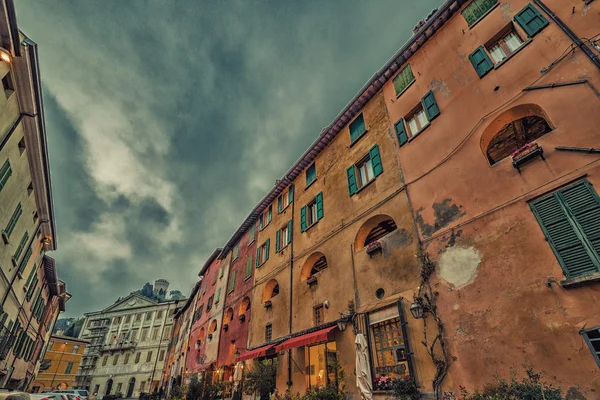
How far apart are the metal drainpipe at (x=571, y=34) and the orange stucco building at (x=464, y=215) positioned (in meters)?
0.03

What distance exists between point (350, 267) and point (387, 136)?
5.56 meters

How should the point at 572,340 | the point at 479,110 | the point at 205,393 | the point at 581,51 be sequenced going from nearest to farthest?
1. the point at 572,340
2. the point at 581,51
3. the point at 479,110
4. the point at 205,393

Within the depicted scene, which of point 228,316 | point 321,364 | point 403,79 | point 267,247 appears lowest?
point 321,364

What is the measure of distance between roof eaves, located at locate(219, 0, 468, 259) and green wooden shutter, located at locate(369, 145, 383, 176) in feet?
10.2

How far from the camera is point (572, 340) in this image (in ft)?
17.9

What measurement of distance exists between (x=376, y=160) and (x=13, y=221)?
1643 cm

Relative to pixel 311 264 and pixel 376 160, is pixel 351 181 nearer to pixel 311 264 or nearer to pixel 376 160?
pixel 376 160

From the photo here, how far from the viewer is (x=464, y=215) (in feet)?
26.5

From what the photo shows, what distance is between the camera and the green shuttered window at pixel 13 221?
12.6 metres

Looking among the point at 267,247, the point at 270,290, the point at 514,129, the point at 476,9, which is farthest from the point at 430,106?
A: the point at 270,290

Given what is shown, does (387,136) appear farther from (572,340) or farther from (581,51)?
(572,340)

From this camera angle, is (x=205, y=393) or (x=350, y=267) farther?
(x=205, y=393)

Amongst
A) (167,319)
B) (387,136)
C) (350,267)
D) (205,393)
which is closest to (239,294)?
(205,393)

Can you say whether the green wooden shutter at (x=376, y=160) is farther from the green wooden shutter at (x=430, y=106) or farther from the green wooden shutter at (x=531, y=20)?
the green wooden shutter at (x=531, y=20)
